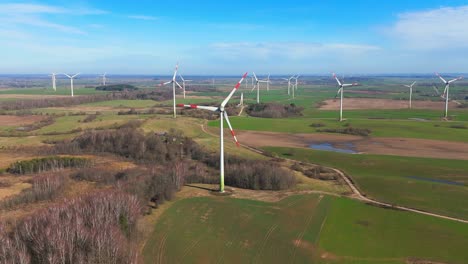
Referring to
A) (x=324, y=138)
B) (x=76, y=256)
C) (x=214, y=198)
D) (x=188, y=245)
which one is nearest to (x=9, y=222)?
(x=76, y=256)

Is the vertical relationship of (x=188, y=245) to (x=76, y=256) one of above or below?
below

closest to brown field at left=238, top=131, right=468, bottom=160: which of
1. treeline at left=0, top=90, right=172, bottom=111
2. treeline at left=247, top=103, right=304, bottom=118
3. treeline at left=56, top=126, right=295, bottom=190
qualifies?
treeline at left=56, top=126, right=295, bottom=190

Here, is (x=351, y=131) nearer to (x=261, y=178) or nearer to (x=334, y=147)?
(x=334, y=147)

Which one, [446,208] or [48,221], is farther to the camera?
[446,208]

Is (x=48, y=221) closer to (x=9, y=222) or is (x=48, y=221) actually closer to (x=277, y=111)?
(x=9, y=222)

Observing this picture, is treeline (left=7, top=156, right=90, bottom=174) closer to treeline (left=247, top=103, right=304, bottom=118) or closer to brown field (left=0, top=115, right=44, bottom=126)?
brown field (left=0, top=115, right=44, bottom=126)

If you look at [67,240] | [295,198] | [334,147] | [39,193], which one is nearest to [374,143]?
[334,147]

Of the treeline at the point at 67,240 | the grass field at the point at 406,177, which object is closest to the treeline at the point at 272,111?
the grass field at the point at 406,177
